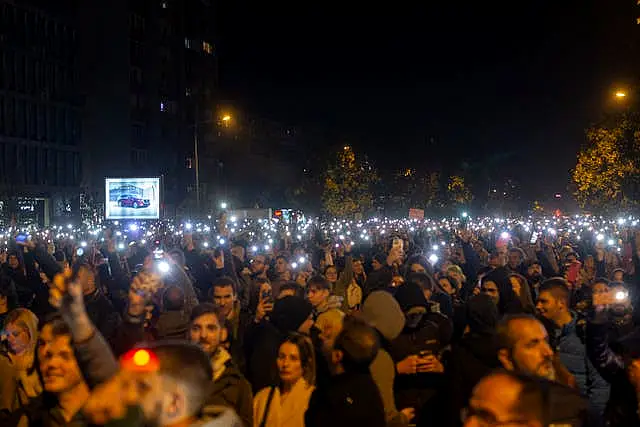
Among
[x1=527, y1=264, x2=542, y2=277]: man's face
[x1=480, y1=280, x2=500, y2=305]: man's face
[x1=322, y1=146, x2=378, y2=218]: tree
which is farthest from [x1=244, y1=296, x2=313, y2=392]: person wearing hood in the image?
[x1=322, y1=146, x2=378, y2=218]: tree

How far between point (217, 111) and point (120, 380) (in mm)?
70382

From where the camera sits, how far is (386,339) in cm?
622

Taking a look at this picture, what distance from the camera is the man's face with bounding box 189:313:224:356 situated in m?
5.52

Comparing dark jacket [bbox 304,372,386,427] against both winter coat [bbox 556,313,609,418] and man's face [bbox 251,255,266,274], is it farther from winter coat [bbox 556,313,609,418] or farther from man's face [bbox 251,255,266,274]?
man's face [bbox 251,255,266,274]

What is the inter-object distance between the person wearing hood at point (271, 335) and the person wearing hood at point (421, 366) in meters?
0.73

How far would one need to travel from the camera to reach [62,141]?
6106 cm

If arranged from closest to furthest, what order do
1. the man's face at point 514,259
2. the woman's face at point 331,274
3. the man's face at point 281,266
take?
1. the man's face at point 281,266
2. the woman's face at point 331,274
3. the man's face at point 514,259

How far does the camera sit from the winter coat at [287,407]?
518 cm

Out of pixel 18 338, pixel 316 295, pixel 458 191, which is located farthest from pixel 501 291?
pixel 458 191

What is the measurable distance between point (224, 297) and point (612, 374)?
134 inches

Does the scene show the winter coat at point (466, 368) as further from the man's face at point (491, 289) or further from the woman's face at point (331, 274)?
the woman's face at point (331, 274)

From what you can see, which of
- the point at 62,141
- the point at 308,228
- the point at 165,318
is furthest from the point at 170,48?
the point at 165,318

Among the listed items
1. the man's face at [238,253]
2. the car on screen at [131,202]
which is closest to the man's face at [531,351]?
the man's face at [238,253]

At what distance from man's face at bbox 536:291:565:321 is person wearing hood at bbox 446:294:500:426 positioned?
0.58 metres
